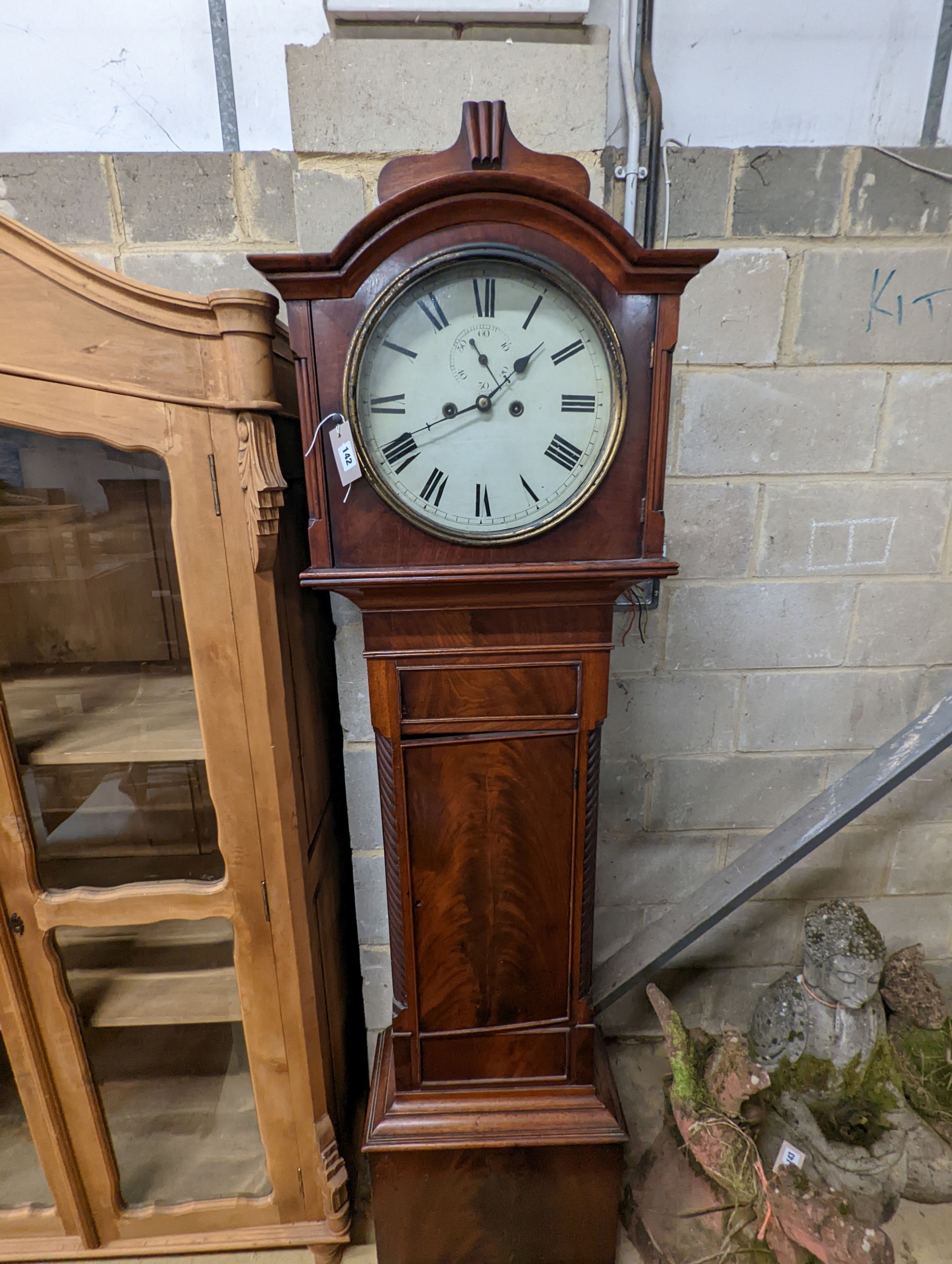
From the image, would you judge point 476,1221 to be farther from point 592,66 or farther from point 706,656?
point 592,66

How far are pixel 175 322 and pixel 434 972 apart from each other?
38.3 inches

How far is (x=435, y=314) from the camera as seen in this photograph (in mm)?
729

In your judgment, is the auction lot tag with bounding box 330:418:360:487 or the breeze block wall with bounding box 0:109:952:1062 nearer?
the auction lot tag with bounding box 330:418:360:487

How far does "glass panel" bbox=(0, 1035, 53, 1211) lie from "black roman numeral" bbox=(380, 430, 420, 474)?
1.26 m

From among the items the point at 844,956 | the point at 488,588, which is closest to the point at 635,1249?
the point at 844,956

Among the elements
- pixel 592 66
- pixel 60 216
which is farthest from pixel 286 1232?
pixel 592 66

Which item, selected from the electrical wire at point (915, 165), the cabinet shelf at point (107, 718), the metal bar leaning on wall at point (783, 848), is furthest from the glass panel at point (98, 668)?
the electrical wire at point (915, 165)

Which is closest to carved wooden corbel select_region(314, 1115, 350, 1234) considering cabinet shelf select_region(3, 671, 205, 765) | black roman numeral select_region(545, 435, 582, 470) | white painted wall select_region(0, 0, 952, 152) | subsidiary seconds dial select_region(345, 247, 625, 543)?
cabinet shelf select_region(3, 671, 205, 765)

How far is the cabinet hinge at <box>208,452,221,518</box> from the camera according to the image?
2.62 feet

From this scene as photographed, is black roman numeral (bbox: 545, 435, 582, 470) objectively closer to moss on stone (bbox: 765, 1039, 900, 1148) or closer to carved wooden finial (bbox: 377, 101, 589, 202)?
carved wooden finial (bbox: 377, 101, 589, 202)

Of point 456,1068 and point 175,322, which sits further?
point 456,1068

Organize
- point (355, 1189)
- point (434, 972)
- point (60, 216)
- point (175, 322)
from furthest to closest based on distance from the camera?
point (355, 1189), point (60, 216), point (434, 972), point (175, 322)

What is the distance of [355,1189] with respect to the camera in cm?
120

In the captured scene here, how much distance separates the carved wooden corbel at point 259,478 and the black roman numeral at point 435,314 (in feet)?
0.81
